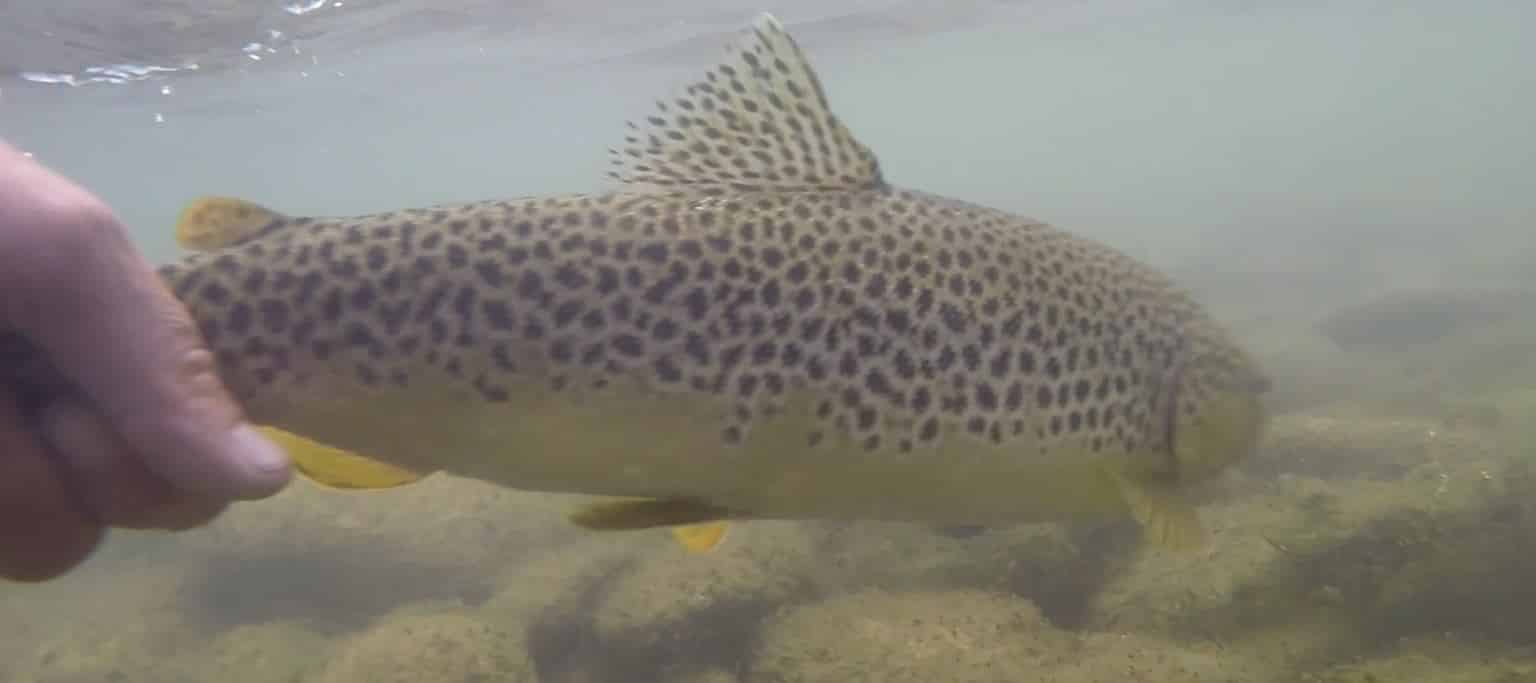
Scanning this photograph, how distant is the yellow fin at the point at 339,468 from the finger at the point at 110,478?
0.26 meters

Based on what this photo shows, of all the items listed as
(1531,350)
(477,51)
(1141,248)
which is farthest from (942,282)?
(1141,248)

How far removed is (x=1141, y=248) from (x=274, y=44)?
76.1 ft

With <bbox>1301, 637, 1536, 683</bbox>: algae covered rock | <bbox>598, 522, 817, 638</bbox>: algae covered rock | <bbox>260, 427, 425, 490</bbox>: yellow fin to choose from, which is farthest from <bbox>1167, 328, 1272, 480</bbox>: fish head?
<bbox>598, 522, 817, 638</bbox>: algae covered rock

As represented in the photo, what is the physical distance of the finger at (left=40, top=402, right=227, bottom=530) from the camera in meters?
1.84

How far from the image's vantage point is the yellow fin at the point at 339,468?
224 cm

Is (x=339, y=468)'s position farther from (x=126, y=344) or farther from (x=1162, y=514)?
(x=1162, y=514)

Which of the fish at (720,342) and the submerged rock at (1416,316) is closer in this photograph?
the fish at (720,342)

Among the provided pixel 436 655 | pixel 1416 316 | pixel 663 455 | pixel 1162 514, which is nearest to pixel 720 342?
pixel 663 455

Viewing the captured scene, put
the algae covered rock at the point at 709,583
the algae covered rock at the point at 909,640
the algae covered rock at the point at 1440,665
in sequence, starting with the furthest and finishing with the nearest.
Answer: the algae covered rock at the point at 709,583
the algae covered rock at the point at 909,640
the algae covered rock at the point at 1440,665

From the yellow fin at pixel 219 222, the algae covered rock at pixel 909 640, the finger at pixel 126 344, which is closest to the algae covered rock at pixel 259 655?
the algae covered rock at pixel 909 640

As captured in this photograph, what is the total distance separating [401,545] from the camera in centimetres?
825

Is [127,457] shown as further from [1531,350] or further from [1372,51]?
[1372,51]

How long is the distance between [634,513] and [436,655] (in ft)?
12.0

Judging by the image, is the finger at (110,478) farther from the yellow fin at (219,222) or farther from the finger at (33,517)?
the yellow fin at (219,222)
